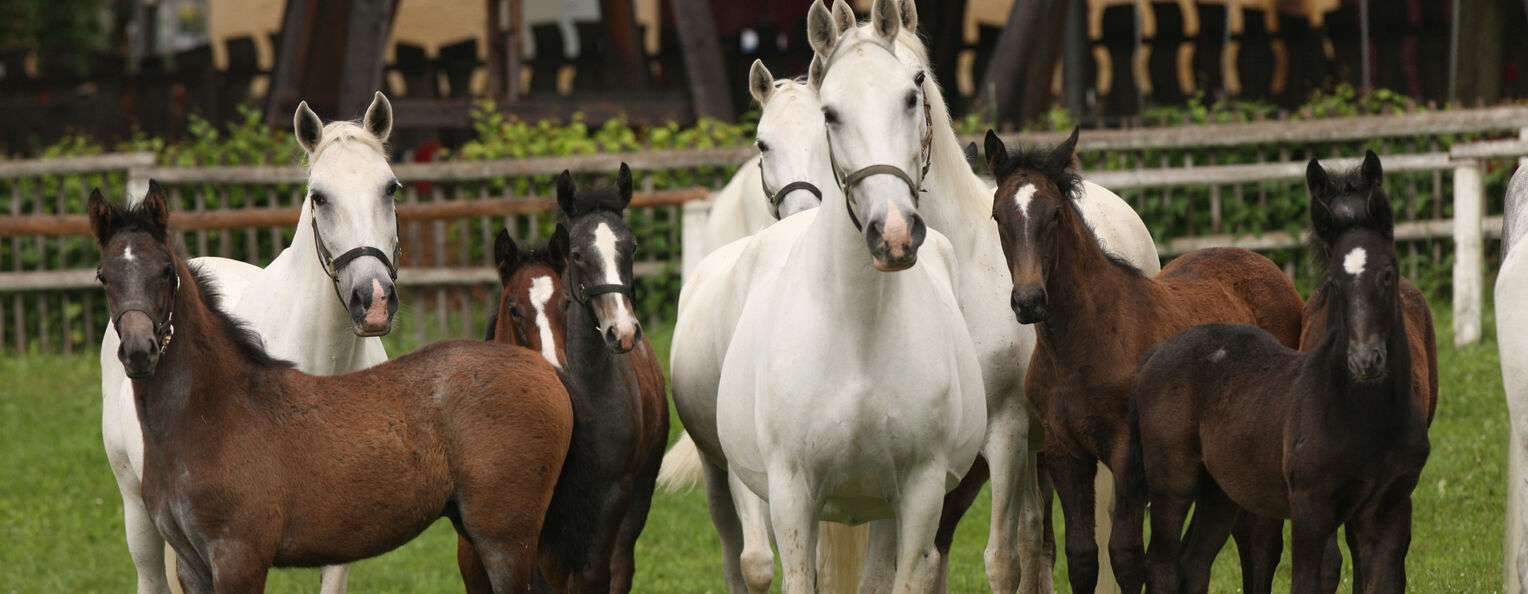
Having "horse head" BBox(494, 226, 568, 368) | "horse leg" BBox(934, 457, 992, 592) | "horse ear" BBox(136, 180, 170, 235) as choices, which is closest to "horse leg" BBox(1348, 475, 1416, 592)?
"horse leg" BBox(934, 457, 992, 592)

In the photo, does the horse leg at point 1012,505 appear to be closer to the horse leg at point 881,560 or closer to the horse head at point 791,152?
the horse leg at point 881,560

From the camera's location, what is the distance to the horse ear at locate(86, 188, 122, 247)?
4898 millimetres

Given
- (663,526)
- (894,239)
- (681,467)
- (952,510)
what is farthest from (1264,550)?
(663,526)

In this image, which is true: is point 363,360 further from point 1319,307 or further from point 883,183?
point 1319,307

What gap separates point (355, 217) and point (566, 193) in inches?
31.6

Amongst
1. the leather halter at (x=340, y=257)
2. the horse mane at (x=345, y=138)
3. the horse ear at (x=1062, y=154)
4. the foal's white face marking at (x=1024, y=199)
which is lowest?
the leather halter at (x=340, y=257)

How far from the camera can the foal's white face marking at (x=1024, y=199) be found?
5.32 meters

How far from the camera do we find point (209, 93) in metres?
16.1

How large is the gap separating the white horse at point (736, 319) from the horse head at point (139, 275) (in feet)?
7.25

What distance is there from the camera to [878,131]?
4.80 m

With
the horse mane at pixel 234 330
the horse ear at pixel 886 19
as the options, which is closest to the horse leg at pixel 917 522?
the horse ear at pixel 886 19

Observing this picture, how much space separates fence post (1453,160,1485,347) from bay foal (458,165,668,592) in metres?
6.52

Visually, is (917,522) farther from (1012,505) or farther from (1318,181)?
(1318,181)

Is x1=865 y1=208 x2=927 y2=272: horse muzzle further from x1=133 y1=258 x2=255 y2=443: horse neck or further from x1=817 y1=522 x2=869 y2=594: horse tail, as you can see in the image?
x1=817 y1=522 x2=869 y2=594: horse tail
